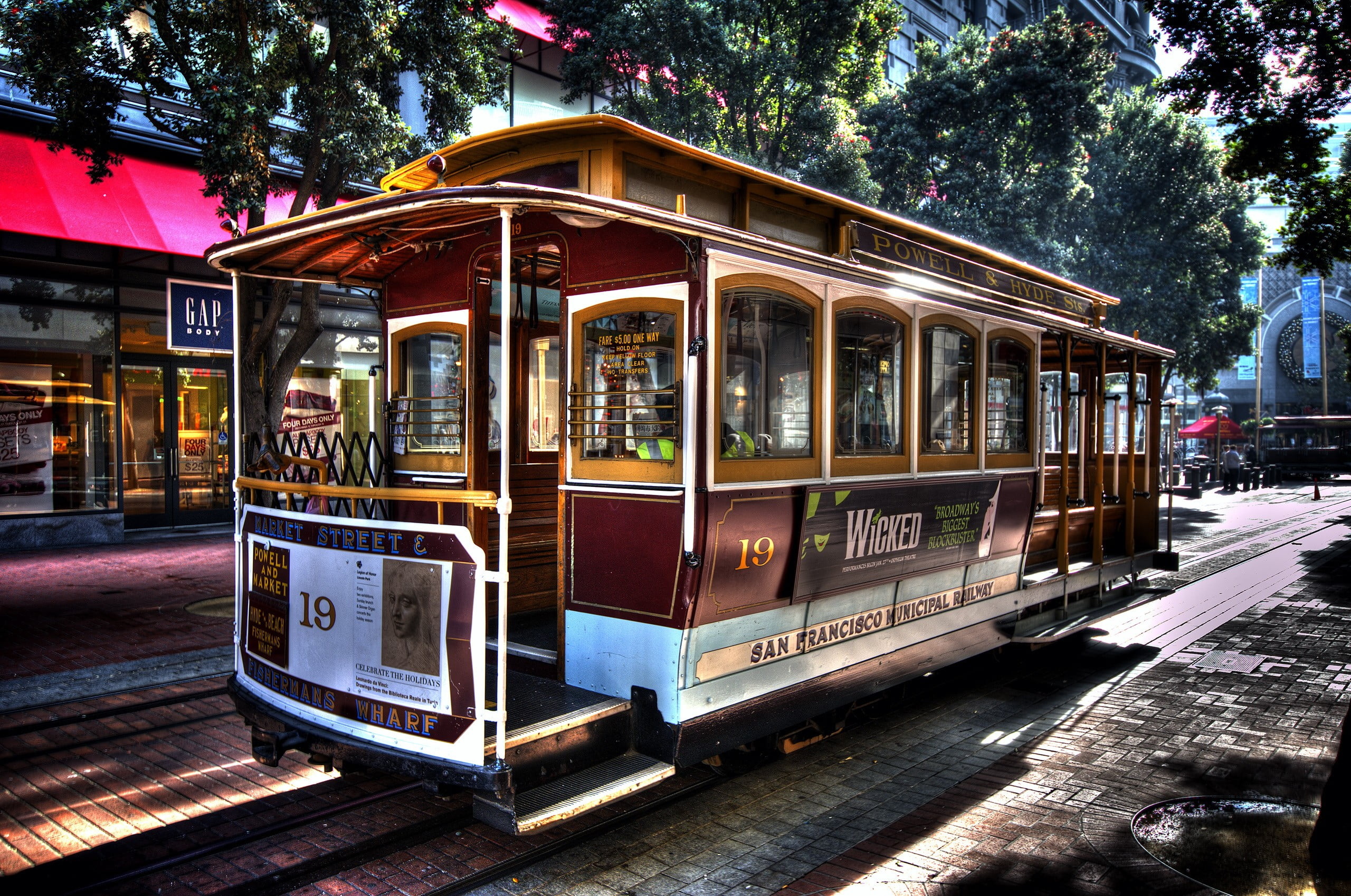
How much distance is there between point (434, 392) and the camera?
6043mm

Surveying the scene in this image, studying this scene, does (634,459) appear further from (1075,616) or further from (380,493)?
(1075,616)

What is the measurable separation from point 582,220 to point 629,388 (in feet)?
3.07

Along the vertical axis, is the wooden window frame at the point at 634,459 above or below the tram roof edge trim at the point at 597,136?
below

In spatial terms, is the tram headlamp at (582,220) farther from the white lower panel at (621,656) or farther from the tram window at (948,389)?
the tram window at (948,389)

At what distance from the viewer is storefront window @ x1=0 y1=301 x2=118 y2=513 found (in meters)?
12.8

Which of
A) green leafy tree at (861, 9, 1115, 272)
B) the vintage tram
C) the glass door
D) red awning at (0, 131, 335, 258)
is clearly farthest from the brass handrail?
green leafy tree at (861, 9, 1115, 272)

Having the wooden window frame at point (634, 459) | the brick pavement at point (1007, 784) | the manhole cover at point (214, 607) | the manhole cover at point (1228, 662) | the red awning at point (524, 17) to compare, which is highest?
the red awning at point (524, 17)

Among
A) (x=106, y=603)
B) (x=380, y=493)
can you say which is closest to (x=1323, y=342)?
(x=106, y=603)

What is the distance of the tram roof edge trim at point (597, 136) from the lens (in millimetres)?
4703

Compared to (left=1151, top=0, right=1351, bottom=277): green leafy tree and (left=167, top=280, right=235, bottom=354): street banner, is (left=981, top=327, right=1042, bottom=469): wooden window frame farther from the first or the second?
(left=167, top=280, right=235, bottom=354): street banner

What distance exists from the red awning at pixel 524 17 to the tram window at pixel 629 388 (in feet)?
43.6

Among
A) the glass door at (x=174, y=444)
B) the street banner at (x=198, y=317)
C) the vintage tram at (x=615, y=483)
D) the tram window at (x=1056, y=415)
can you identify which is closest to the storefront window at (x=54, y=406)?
the glass door at (x=174, y=444)

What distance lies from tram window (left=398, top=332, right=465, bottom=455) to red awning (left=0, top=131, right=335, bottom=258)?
5.75m

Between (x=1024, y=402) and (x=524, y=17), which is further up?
(x=524, y=17)
